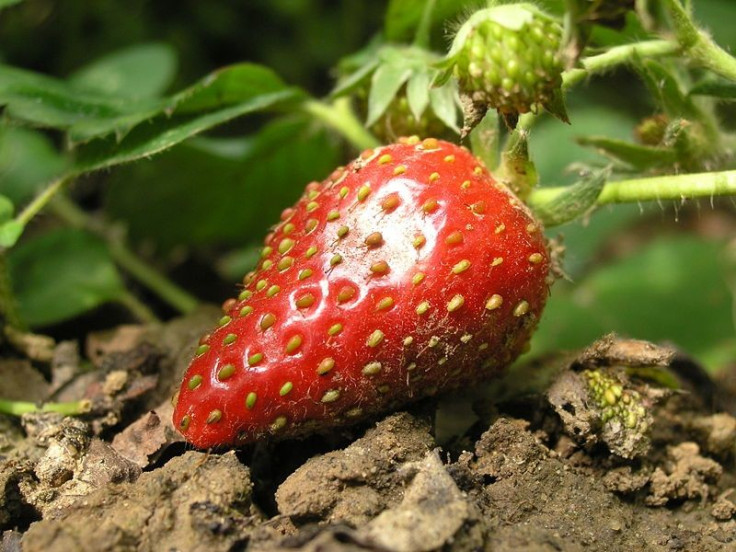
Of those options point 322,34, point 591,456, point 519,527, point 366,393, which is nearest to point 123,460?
point 366,393

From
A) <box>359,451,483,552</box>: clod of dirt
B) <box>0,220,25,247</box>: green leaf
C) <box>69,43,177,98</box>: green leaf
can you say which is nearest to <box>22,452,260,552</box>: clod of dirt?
<box>359,451,483,552</box>: clod of dirt

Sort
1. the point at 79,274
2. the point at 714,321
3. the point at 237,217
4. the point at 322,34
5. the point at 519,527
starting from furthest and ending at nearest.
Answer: the point at 322,34 → the point at 714,321 → the point at 237,217 → the point at 79,274 → the point at 519,527

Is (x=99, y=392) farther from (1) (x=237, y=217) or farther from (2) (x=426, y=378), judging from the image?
(1) (x=237, y=217)

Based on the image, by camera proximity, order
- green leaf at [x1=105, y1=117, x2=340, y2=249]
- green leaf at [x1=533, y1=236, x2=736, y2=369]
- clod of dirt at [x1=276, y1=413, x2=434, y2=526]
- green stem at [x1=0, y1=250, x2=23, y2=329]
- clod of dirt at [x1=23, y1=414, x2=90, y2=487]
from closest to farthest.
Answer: clod of dirt at [x1=276, y1=413, x2=434, y2=526]
clod of dirt at [x1=23, y1=414, x2=90, y2=487]
green stem at [x1=0, y1=250, x2=23, y2=329]
green leaf at [x1=105, y1=117, x2=340, y2=249]
green leaf at [x1=533, y1=236, x2=736, y2=369]

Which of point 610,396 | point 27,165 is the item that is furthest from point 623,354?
point 27,165

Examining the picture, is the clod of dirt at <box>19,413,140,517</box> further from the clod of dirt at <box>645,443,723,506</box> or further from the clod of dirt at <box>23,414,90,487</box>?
the clod of dirt at <box>645,443,723,506</box>
